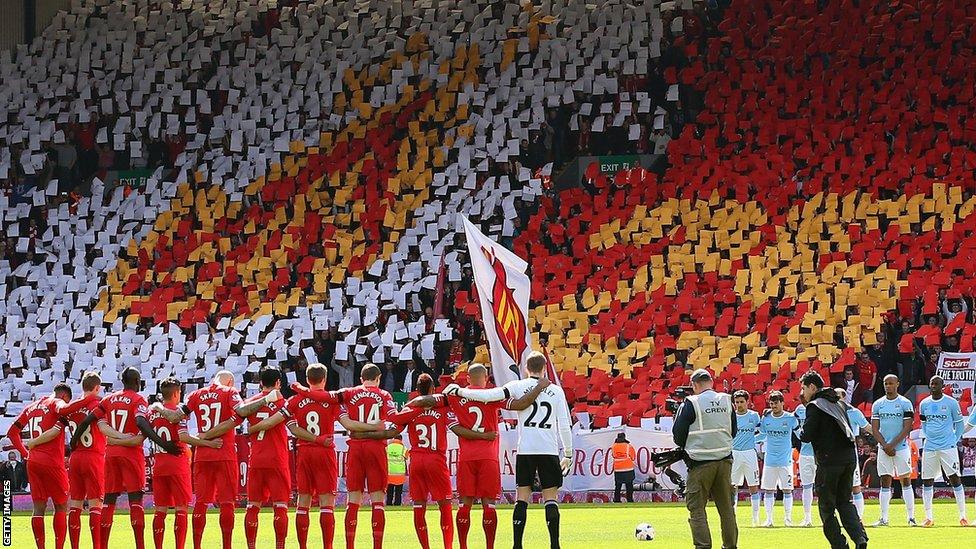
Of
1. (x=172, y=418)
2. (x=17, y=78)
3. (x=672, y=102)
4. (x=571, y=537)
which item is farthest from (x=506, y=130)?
(x=172, y=418)

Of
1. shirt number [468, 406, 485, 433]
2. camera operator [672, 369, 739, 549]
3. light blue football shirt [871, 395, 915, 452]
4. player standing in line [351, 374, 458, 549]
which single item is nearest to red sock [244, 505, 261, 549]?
player standing in line [351, 374, 458, 549]

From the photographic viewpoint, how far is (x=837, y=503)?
14375mm

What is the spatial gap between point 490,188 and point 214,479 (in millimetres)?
18008

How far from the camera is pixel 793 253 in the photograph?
30281 mm

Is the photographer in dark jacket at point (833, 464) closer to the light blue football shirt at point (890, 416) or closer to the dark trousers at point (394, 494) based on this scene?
the light blue football shirt at point (890, 416)

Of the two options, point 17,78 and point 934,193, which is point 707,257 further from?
point 17,78

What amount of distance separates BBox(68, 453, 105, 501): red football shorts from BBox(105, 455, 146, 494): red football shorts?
126 millimetres

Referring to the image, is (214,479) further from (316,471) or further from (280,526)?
(316,471)

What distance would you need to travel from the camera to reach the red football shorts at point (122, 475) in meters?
15.8

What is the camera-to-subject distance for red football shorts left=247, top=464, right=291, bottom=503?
15.7m

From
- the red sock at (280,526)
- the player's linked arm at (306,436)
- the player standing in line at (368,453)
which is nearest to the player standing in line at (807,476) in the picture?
the player standing in line at (368,453)

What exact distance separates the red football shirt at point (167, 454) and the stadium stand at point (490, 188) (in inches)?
495

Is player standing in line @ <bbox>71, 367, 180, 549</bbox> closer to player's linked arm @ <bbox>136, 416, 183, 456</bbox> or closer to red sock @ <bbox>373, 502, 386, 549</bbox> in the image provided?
player's linked arm @ <bbox>136, 416, 183, 456</bbox>

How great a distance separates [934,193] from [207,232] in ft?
51.5
